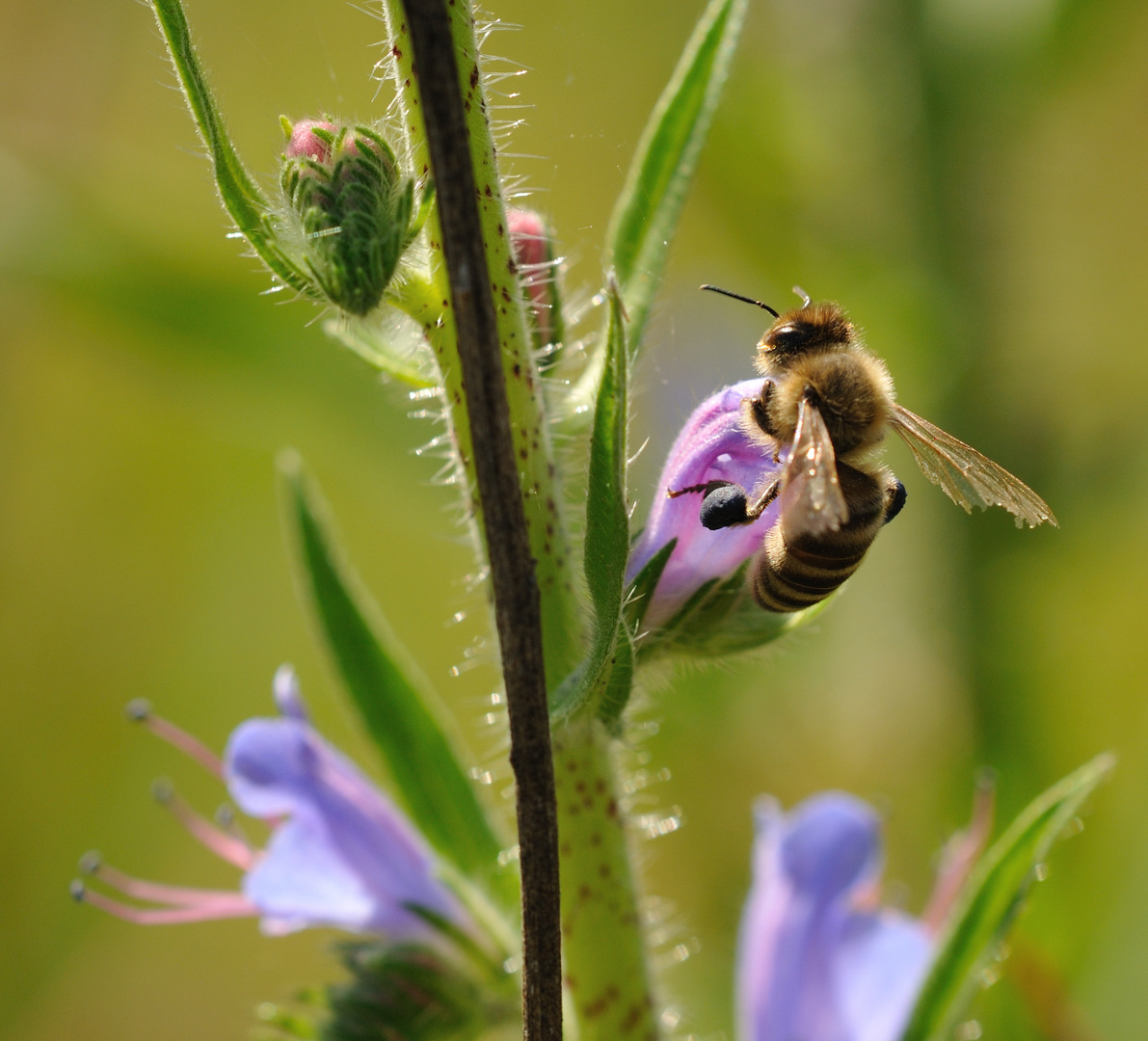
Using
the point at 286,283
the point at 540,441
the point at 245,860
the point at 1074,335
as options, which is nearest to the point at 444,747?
the point at 245,860

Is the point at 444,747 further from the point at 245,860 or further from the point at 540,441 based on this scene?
the point at 540,441

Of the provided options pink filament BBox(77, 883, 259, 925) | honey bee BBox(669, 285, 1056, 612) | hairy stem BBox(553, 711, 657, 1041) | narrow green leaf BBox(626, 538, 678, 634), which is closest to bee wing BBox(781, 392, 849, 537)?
honey bee BBox(669, 285, 1056, 612)

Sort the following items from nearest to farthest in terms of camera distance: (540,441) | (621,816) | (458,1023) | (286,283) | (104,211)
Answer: (286,283), (540,441), (621,816), (458,1023), (104,211)

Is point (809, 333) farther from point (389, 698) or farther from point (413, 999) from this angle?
point (413, 999)

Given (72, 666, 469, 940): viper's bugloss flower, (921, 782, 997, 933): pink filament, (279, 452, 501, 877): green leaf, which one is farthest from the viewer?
(921, 782, 997, 933): pink filament

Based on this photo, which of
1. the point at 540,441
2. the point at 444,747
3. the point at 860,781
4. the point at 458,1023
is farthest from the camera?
the point at 860,781

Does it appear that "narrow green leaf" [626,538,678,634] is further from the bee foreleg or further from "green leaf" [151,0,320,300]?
"green leaf" [151,0,320,300]

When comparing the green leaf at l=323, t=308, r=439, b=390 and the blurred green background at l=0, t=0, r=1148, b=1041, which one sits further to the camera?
the blurred green background at l=0, t=0, r=1148, b=1041
